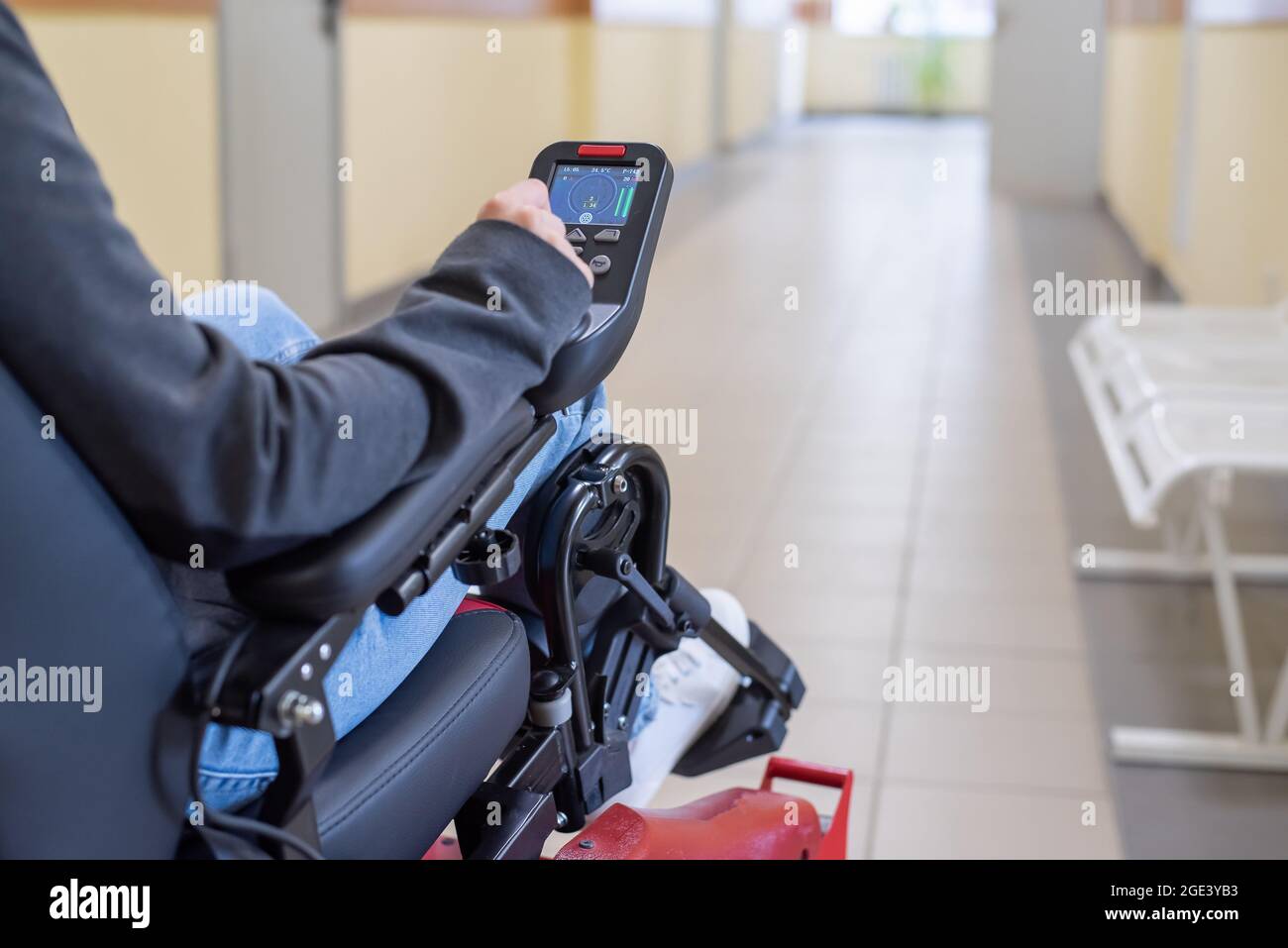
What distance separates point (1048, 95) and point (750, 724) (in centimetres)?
840

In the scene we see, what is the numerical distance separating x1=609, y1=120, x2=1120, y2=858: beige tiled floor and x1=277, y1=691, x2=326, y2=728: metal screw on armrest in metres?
0.58

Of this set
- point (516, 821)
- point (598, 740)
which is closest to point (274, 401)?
point (516, 821)

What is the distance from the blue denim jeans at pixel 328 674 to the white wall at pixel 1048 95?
851 centimetres

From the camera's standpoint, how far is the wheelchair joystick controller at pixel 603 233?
900mm

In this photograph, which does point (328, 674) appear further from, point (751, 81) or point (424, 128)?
point (751, 81)

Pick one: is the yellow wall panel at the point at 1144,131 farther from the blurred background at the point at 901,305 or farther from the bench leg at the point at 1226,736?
the bench leg at the point at 1226,736

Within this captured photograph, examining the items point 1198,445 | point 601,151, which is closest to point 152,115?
point 1198,445

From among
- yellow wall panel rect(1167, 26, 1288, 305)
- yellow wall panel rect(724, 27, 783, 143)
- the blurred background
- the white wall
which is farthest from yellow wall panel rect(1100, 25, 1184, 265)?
yellow wall panel rect(724, 27, 783, 143)

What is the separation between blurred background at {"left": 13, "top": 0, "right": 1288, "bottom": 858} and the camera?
2029 millimetres

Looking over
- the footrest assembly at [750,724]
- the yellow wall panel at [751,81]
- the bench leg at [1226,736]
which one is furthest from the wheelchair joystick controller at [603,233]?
the yellow wall panel at [751,81]

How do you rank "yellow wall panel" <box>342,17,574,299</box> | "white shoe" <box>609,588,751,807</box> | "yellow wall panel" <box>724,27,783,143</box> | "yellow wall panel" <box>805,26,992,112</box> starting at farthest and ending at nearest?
"yellow wall panel" <box>805,26,992,112</box> → "yellow wall panel" <box>724,27,783,143</box> → "yellow wall panel" <box>342,17,574,299</box> → "white shoe" <box>609,588,751,807</box>

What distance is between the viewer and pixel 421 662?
945 millimetres

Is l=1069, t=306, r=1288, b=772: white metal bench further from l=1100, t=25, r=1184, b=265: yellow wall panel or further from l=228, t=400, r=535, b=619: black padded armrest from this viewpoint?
l=1100, t=25, r=1184, b=265: yellow wall panel

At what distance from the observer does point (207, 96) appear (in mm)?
3875
